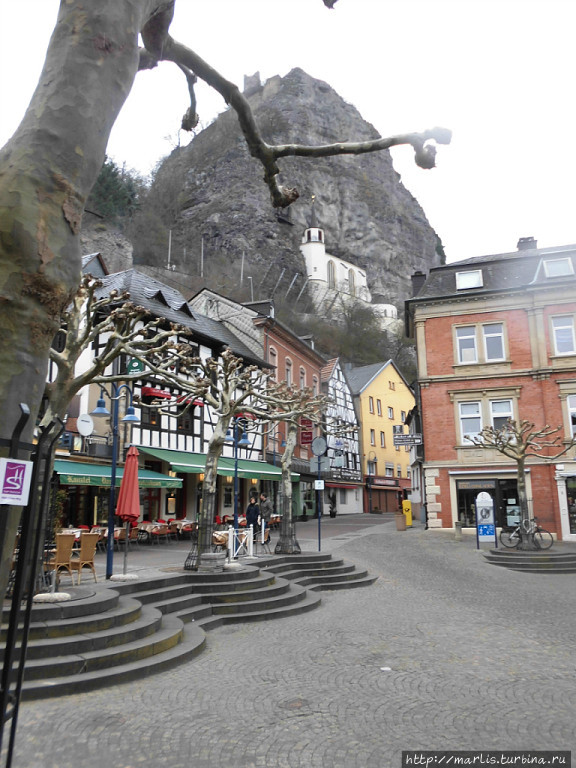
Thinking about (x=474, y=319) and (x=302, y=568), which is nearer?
(x=302, y=568)

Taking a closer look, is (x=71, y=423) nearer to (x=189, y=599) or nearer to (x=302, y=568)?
(x=302, y=568)

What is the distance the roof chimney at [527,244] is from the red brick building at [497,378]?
3.10 meters

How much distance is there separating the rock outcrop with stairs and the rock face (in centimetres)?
5208

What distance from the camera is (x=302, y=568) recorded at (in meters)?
14.0

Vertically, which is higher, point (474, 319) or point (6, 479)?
point (474, 319)

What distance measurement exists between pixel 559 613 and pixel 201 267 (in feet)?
213

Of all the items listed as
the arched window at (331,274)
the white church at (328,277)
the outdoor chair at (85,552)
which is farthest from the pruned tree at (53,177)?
the arched window at (331,274)

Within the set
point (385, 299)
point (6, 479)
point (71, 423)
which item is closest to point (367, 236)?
point (385, 299)

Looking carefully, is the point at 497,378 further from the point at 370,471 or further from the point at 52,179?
the point at 52,179

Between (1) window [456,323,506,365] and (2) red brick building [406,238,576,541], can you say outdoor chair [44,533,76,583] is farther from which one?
(1) window [456,323,506,365]

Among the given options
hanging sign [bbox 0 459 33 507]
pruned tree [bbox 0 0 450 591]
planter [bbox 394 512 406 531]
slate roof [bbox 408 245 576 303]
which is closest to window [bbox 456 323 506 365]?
slate roof [bbox 408 245 576 303]

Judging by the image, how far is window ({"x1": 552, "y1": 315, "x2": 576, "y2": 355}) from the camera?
25344 millimetres

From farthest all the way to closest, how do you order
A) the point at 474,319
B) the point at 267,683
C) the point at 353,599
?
the point at 474,319 → the point at 353,599 → the point at 267,683

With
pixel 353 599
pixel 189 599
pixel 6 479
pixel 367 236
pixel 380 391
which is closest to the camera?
pixel 6 479
